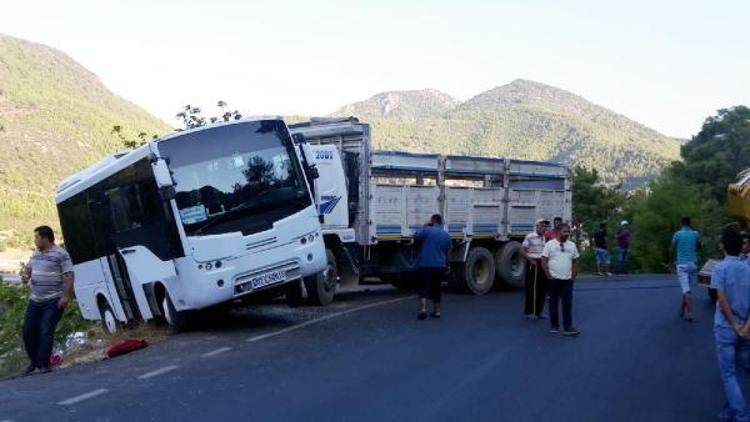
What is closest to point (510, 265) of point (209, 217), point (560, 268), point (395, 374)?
point (560, 268)

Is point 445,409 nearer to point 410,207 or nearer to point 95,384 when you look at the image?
point 95,384

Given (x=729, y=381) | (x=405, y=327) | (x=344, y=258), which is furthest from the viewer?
(x=344, y=258)

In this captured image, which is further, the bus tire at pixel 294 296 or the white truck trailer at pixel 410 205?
the white truck trailer at pixel 410 205

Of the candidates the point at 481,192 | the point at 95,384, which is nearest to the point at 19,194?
the point at 481,192

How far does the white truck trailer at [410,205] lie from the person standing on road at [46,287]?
15.1ft

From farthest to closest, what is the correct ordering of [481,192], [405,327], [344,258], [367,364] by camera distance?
[481,192] < [344,258] < [405,327] < [367,364]

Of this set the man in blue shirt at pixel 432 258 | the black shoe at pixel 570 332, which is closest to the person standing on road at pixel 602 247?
the man in blue shirt at pixel 432 258

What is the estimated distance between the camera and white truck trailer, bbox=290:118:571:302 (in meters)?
15.3

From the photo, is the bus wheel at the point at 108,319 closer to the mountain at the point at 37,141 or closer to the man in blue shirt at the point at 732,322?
the man in blue shirt at the point at 732,322

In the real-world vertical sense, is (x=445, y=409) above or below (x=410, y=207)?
below

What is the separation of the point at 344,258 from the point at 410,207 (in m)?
1.82

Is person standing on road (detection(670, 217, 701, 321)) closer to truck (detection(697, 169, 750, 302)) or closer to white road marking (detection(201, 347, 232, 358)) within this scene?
truck (detection(697, 169, 750, 302))

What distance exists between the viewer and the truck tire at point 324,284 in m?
14.8

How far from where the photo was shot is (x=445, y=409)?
7266 mm
